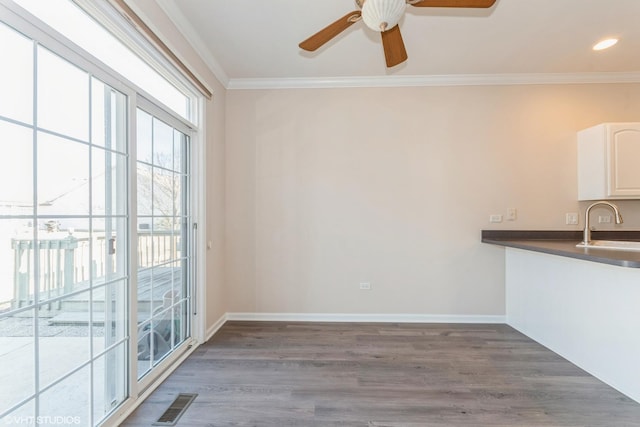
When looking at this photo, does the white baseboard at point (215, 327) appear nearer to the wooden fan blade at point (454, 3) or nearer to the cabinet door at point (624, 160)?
the wooden fan blade at point (454, 3)

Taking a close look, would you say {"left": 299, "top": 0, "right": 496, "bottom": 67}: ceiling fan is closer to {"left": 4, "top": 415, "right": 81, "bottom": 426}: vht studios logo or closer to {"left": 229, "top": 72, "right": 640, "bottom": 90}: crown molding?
{"left": 229, "top": 72, "right": 640, "bottom": 90}: crown molding

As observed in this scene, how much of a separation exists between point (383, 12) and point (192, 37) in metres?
1.78

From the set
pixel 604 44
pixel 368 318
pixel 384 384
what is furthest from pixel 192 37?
pixel 604 44

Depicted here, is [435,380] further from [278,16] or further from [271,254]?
[278,16]

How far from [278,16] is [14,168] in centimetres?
200

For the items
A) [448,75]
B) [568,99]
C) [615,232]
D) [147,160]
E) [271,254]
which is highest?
[448,75]

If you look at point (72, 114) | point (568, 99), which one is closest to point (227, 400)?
point (72, 114)

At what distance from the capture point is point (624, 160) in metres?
2.85

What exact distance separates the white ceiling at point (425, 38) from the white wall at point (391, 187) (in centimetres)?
27

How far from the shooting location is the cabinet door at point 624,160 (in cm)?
284

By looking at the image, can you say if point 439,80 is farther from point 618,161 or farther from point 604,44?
point 618,161

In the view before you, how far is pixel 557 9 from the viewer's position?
2.20 metres

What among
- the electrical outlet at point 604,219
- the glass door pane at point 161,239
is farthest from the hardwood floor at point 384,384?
the electrical outlet at point 604,219

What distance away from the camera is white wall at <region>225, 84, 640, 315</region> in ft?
10.7
